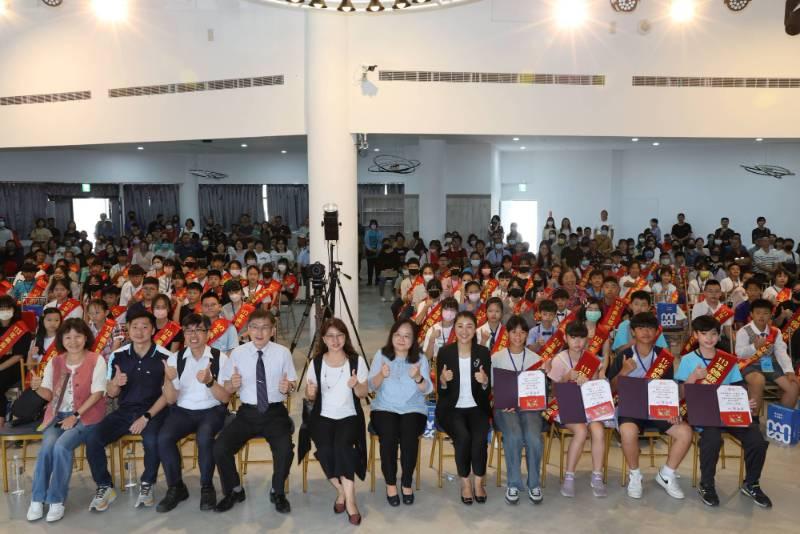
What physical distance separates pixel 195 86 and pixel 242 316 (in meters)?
4.14

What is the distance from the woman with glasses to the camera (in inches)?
147

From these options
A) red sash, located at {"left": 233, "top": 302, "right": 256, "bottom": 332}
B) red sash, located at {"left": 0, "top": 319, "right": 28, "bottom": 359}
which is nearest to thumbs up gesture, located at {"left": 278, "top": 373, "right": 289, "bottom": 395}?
red sash, located at {"left": 233, "top": 302, "right": 256, "bottom": 332}

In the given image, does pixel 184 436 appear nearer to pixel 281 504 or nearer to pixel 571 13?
pixel 281 504

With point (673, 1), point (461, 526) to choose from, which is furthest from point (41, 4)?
point (461, 526)

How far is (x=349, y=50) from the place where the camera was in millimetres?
7828

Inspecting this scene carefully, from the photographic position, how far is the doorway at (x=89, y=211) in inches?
564

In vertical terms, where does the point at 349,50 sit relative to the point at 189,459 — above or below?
above

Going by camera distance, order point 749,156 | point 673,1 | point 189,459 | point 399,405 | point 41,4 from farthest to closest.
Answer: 1. point 749,156
2. point 41,4
3. point 673,1
4. point 189,459
5. point 399,405

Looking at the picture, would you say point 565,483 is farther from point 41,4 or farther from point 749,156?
point 749,156

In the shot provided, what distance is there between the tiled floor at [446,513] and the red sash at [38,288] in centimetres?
339

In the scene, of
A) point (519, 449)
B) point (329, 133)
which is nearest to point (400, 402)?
point (519, 449)

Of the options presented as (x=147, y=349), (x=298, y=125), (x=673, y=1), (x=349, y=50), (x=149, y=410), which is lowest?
(x=149, y=410)

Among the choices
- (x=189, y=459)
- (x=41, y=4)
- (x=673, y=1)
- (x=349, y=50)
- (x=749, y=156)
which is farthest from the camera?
(x=749, y=156)

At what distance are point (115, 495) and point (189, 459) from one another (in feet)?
2.07
